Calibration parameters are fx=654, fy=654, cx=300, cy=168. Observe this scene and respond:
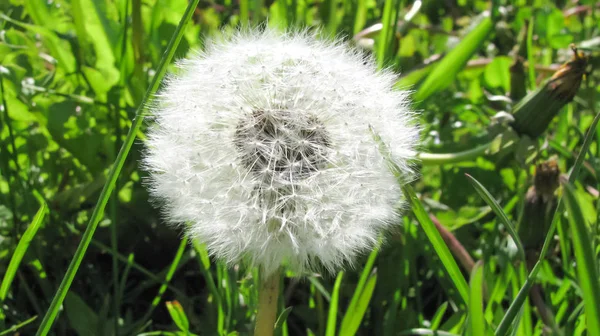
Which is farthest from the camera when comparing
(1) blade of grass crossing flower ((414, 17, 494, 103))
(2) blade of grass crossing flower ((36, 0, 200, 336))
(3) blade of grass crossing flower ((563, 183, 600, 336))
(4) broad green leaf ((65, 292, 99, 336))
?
(1) blade of grass crossing flower ((414, 17, 494, 103))

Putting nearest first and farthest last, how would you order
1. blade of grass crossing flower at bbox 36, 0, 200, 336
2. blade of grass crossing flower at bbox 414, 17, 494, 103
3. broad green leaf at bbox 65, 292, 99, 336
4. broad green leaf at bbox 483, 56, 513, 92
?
blade of grass crossing flower at bbox 36, 0, 200, 336 → broad green leaf at bbox 65, 292, 99, 336 → blade of grass crossing flower at bbox 414, 17, 494, 103 → broad green leaf at bbox 483, 56, 513, 92

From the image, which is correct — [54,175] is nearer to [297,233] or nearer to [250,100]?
[250,100]

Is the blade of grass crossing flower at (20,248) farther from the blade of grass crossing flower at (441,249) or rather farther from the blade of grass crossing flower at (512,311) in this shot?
the blade of grass crossing flower at (512,311)

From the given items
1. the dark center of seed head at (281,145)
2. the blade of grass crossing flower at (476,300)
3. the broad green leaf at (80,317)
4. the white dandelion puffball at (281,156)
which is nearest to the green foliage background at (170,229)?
the broad green leaf at (80,317)

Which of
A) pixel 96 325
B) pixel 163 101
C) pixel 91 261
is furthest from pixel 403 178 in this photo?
pixel 91 261

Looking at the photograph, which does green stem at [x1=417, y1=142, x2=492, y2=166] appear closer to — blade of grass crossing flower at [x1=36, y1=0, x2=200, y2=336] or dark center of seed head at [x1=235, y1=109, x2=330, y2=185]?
dark center of seed head at [x1=235, y1=109, x2=330, y2=185]

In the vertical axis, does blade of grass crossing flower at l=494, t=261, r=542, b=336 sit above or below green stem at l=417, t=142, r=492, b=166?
above

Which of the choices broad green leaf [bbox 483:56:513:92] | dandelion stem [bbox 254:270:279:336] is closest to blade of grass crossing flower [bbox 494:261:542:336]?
dandelion stem [bbox 254:270:279:336]
